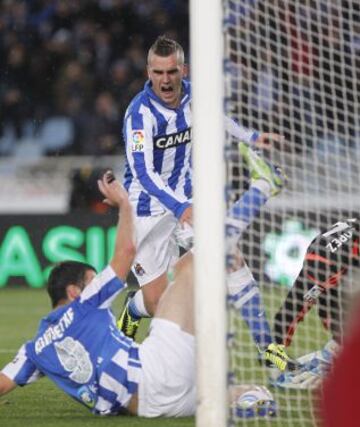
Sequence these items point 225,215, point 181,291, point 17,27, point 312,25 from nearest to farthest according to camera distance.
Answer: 1. point 225,215
2. point 181,291
3. point 312,25
4. point 17,27

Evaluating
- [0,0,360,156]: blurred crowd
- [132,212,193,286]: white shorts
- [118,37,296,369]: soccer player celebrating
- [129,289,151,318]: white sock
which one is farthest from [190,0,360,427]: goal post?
[0,0,360,156]: blurred crowd

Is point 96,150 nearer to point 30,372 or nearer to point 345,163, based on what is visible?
point 345,163

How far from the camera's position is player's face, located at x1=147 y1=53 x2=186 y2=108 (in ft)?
20.4

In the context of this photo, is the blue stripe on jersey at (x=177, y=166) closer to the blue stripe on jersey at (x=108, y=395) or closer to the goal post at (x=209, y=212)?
the blue stripe on jersey at (x=108, y=395)

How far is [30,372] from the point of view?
480 cm

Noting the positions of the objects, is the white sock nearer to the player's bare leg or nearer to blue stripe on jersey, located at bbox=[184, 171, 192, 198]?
blue stripe on jersey, located at bbox=[184, 171, 192, 198]

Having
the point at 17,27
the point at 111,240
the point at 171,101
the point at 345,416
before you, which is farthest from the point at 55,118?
the point at 345,416

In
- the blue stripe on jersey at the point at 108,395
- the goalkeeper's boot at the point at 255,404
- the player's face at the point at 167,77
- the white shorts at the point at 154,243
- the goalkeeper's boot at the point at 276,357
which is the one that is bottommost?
the goalkeeper's boot at the point at 255,404

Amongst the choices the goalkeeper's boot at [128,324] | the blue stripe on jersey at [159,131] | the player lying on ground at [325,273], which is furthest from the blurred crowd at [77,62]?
the player lying on ground at [325,273]

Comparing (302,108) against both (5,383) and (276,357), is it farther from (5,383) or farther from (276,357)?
(5,383)

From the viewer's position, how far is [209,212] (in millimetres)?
4082

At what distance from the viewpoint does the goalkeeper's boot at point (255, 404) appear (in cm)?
487

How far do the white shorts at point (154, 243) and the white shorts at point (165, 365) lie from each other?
185 centimetres

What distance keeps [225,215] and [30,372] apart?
119 cm
